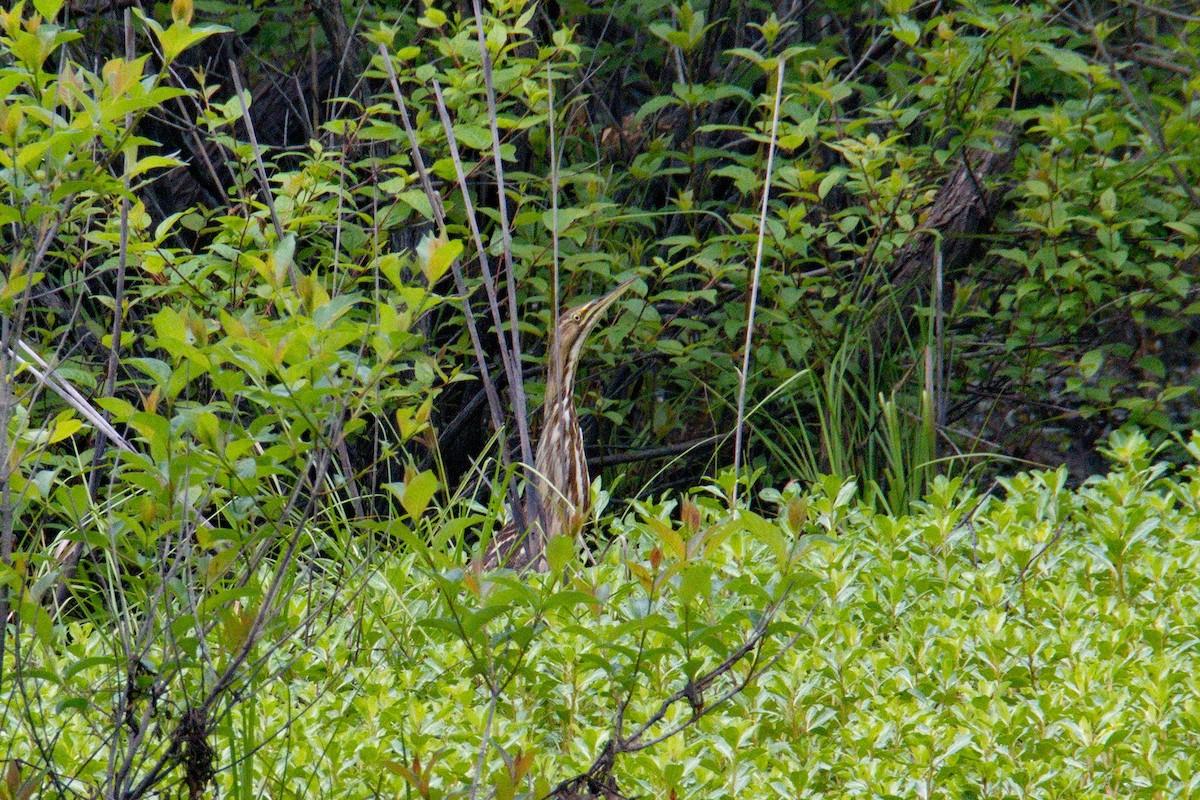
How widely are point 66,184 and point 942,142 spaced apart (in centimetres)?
370

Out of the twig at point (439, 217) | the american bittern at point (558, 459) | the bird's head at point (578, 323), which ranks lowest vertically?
the american bittern at point (558, 459)

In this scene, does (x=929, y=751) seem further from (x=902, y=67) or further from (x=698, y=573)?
(x=902, y=67)

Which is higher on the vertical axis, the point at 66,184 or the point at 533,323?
the point at 66,184

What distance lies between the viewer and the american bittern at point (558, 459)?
375cm

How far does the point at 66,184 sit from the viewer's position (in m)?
1.89

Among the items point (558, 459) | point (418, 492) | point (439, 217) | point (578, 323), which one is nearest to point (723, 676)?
point (418, 492)

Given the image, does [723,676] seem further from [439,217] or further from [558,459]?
[558,459]

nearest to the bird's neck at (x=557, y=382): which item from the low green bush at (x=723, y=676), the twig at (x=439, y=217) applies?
the twig at (x=439, y=217)

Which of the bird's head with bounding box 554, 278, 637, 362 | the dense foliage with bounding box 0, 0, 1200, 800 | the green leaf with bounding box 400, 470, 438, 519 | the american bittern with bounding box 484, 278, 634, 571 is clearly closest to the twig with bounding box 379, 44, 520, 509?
the dense foliage with bounding box 0, 0, 1200, 800

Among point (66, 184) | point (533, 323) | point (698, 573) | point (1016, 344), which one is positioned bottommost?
point (1016, 344)

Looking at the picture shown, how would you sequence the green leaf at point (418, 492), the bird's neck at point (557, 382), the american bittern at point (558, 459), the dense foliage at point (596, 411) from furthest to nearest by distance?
the bird's neck at point (557, 382)
the american bittern at point (558, 459)
the dense foliage at point (596, 411)
the green leaf at point (418, 492)

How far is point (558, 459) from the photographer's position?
4.01 m

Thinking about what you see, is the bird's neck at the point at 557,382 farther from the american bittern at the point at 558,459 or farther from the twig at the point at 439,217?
the twig at the point at 439,217

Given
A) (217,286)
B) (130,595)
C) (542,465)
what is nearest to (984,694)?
(542,465)
